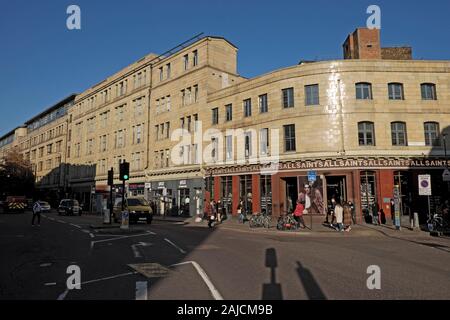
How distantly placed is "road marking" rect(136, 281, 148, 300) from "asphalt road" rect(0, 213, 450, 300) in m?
0.02

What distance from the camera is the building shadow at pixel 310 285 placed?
635 cm

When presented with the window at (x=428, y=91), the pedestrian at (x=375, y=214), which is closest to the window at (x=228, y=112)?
the pedestrian at (x=375, y=214)

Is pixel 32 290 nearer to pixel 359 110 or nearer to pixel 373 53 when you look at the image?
pixel 359 110

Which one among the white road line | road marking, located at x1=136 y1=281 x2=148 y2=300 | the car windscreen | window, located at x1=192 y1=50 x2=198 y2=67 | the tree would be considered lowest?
the white road line

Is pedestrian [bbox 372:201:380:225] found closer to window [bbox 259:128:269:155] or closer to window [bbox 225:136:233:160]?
window [bbox 259:128:269:155]

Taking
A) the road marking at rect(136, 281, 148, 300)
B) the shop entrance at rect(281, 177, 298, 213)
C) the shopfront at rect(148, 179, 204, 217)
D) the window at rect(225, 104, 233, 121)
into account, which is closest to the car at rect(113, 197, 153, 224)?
the shopfront at rect(148, 179, 204, 217)

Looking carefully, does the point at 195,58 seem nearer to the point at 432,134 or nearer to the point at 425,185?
the point at 432,134

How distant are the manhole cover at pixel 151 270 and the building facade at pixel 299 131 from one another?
14300 mm

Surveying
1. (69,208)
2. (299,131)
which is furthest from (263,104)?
(69,208)

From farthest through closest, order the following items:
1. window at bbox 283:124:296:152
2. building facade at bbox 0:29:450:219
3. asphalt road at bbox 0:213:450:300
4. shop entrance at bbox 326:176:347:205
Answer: window at bbox 283:124:296:152, shop entrance at bbox 326:176:347:205, building facade at bbox 0:29:450:219, asphalt road at bbox 0:213:450:300

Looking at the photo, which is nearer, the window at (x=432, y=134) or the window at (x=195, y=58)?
the window at (x=432, y=134)

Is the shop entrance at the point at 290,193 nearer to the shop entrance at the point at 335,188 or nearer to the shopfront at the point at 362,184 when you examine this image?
the shopfront at the point at 362,184

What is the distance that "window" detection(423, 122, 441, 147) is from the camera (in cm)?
2583
